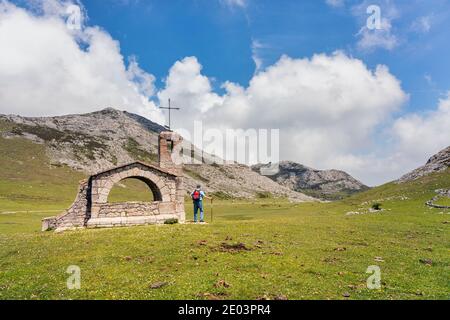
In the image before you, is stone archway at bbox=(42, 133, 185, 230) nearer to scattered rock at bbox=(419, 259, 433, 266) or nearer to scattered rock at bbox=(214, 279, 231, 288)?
scattered rock at bbox=(214, 279, 231, 288)

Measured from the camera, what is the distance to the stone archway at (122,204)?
3005cm

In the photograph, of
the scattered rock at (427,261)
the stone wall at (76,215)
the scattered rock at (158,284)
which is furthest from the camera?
the stone wall at (76,215)

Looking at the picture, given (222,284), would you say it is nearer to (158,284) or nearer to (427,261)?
(158,284)

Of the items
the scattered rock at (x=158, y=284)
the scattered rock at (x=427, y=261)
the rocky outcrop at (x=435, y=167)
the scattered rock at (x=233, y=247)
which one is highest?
the rocky outcrop at (x=435, y=167)

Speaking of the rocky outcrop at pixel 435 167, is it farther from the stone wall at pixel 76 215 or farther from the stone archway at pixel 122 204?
the stone wall at pixel 76 215

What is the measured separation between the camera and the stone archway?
30.0 metres

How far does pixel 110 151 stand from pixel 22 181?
77583mm

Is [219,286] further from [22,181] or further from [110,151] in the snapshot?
[110,151]

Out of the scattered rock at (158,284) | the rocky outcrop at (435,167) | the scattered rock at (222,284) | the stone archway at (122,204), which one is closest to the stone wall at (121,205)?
the stone archway at (122,204)

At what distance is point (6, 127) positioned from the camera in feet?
521

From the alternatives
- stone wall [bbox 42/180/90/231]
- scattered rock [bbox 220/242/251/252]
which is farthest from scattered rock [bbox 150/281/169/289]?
stone wall [bbox 42/180/90/231]

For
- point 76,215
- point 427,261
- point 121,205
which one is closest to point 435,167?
point 427,261

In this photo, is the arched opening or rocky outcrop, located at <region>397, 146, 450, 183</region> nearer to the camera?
rocky outcrop, located at <region>397, 146, 450, 183</region>
